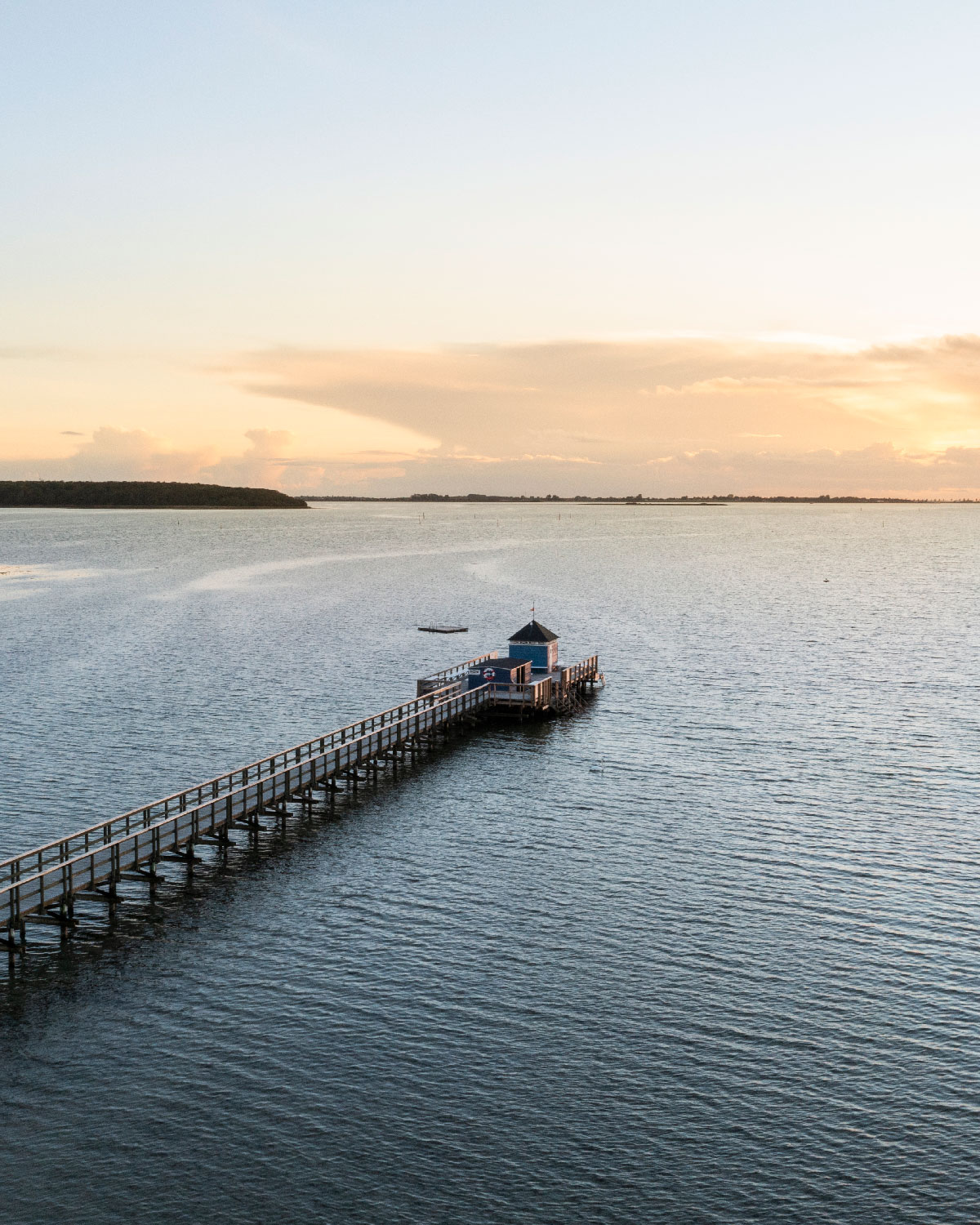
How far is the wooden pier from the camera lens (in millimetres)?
31844

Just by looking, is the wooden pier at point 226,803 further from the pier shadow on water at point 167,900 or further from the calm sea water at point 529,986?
the calm sea water at point 529,986

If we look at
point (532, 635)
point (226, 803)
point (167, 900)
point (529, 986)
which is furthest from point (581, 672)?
point (529, 986)

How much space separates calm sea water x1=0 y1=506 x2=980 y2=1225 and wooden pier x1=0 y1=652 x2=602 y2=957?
150cm

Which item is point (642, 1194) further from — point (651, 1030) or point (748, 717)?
point (748, 717)

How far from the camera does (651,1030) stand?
1056 inches

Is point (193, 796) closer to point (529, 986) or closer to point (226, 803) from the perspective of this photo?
point (226, 803)

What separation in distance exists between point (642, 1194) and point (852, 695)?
5303 cm

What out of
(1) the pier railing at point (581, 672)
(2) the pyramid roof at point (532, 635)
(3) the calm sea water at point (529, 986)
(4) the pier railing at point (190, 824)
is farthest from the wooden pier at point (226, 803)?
(2) the pyramid roof at point (532, 635)

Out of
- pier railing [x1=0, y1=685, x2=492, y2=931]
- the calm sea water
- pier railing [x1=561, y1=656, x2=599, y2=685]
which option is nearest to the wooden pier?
pier railing [x1=0, y1=685, x2=492, y2=931]

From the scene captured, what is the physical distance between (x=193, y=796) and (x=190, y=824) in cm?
653

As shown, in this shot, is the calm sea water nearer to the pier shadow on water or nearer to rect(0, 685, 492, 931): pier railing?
the pier shadow on water

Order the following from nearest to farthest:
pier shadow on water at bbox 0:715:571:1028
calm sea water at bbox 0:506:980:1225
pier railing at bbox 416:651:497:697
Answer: calm sea water at bbox 0:506:980:1225, pier shadow on water at bbox 0:715:571:1028, pier railing at bbox 416:651:497:697

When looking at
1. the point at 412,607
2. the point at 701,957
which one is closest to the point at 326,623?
the point at 412,607

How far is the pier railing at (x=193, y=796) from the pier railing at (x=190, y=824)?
0.19 m
